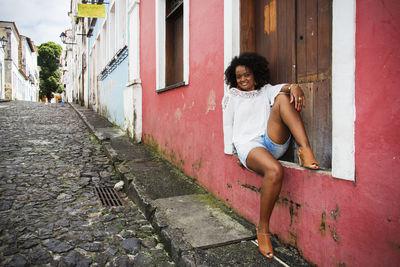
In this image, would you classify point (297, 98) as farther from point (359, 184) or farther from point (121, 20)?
point (121, 20)

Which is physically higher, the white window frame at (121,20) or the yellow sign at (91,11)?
the yellow sign at (91,11)

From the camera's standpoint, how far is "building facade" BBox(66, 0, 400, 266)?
160 centimetres

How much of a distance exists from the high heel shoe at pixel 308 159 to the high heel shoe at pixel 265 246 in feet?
2.12

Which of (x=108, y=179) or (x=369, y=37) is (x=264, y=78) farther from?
(x=108, y=179)

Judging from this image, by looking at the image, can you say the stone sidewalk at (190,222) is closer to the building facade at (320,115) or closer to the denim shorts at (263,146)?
the building facade at (320,115)

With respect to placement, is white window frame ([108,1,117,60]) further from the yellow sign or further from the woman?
the woman

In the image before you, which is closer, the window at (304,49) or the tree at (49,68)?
the window at (304,49)

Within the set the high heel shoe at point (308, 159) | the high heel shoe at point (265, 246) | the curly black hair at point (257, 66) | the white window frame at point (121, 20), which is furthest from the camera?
the white window frame at point (121, 20)

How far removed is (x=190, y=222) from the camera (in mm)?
2846

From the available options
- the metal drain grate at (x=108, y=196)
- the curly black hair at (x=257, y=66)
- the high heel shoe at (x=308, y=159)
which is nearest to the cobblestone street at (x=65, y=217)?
the metal drain grate at (x=108, y=196)

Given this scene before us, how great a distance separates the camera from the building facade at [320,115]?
1603 mm

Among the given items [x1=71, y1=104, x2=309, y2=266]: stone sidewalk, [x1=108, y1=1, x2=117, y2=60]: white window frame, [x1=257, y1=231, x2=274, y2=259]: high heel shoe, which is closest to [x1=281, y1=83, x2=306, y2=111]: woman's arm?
[x1=257, y1=231, x2=274, y2=259]: high heel shoe

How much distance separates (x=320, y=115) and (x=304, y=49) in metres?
0.60

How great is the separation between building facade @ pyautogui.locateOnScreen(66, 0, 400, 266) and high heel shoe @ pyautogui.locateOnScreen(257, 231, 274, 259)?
223 millimetres
